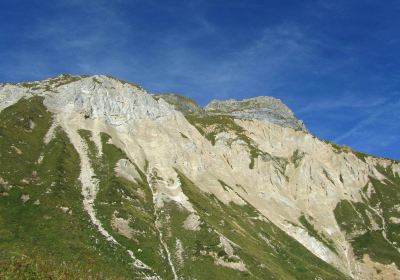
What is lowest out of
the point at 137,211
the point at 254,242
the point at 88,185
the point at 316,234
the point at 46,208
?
the point at 254,242

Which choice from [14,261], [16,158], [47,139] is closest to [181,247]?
[16,158]

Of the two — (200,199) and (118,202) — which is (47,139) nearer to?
(118,202)

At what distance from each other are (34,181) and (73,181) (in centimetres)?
1144

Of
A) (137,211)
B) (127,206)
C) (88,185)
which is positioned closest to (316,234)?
(137,211)

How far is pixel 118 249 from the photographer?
103 metres

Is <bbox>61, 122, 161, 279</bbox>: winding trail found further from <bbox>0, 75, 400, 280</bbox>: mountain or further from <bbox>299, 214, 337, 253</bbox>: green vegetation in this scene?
<bbox>299, 214, 337, 253</bbox>: green vegetation

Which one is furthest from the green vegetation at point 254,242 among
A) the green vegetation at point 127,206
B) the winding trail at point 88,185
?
the winding trail at point 88,185

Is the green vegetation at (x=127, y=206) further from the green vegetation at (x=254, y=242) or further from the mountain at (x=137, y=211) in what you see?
the green vegetation at (x=254, y=242)

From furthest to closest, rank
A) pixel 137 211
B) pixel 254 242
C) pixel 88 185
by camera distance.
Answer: pixel 254 242 → pixel 88 185 → pixel 137 211

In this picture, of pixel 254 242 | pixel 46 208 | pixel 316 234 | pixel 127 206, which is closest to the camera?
pixel 46 208

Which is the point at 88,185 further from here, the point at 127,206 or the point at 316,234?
the point at 316,234

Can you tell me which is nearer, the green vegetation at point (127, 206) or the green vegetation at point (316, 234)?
the green vegetation at point (127, 206)

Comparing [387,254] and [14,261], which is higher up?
[387,254]

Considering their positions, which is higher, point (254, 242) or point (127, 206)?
point (127, 206)
